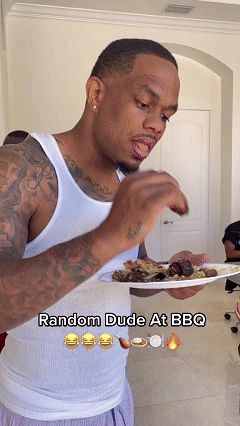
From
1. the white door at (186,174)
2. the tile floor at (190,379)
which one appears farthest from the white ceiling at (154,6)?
the tile floor at (190,379)

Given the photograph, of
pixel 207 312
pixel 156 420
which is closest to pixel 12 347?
pixel 156 420

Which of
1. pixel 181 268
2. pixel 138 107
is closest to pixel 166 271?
pixel 181 268

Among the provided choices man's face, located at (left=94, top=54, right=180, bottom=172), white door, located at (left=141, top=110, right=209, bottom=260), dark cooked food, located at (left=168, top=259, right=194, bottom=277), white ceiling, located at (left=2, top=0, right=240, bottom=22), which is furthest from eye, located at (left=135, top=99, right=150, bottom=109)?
white door, located at (left=141, top=110, right=209, bottom=260)

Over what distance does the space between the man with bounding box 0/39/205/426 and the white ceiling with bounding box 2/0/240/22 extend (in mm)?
3427

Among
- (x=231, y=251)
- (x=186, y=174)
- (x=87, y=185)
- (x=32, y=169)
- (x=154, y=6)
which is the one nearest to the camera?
(x=32, y=169)

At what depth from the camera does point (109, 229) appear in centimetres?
45

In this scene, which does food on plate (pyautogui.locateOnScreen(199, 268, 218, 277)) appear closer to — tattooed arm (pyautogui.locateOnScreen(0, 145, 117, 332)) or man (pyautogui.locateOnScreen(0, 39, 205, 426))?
man (pyautogui.locateOnScreen(0, 39, 205, 426))

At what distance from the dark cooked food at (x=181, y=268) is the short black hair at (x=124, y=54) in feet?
1.57

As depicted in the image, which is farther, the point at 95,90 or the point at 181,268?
the point at 181,268

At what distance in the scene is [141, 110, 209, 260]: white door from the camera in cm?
469

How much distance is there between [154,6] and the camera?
3.85m

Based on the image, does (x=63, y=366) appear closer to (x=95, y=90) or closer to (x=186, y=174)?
(x=95, y=90)

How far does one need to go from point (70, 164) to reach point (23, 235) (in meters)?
0.17

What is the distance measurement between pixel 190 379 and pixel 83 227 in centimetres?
207
